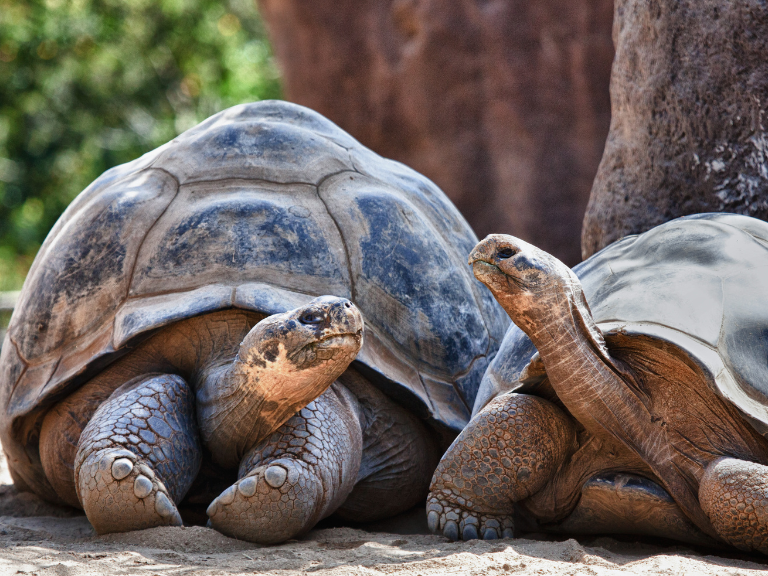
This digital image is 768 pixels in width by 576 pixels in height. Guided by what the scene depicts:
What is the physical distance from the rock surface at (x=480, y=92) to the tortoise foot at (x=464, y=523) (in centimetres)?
446

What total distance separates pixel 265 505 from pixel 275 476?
83 millimetres

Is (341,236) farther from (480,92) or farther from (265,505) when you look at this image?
(480,92)

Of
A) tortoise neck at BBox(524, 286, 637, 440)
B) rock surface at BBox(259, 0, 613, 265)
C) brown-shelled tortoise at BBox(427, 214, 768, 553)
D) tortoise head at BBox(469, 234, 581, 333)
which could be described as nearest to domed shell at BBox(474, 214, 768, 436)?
brown-shelled tortoise at BBox(427, 214, 768, 553)

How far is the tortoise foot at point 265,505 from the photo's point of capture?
231 centimetres

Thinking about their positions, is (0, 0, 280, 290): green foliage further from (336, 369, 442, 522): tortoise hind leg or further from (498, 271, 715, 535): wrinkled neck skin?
(498, 271, 715, 535): wrinkled neck skin

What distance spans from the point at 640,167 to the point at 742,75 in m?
0.53

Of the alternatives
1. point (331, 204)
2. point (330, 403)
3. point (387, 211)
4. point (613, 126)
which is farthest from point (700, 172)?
point (330, 403)

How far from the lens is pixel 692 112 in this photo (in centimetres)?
339

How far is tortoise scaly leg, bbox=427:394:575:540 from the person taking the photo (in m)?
2.47

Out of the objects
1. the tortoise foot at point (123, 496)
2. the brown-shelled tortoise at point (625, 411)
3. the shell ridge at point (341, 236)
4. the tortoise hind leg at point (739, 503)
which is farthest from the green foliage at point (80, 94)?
the tortoise hind leg at point (739, 503)

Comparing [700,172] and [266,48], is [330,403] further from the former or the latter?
[266,48]

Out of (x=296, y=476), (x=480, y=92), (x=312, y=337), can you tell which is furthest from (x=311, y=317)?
(x=480, y=92)

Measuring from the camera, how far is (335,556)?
2.15m

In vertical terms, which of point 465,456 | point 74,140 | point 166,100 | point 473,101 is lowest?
point 465,456
